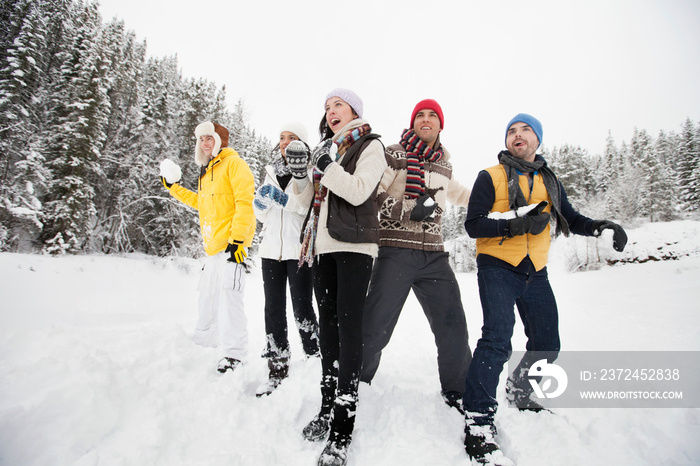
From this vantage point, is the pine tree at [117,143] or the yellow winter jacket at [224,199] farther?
the pine tree at [117,143]

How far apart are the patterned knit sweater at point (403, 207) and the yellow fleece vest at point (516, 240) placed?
44cm

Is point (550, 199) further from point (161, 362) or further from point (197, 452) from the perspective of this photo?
point (161, 362)

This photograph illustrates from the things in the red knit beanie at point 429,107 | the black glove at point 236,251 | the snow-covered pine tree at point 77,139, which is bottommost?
the black glove at point 236,251

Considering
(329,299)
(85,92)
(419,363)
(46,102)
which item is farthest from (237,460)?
(46,102)

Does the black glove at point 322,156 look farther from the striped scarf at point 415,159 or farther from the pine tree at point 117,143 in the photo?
the pine tree at point 117,143

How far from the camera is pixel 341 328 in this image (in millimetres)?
2178

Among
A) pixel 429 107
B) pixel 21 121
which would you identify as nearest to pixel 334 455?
pixel 429 107

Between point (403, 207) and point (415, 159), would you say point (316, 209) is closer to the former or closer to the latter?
point (403, 207)

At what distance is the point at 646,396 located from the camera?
253 cm

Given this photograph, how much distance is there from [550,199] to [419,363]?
2305mm

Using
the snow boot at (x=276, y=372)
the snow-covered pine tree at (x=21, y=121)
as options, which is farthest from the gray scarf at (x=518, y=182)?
the snow-covered pine tree at (x=21, y=121)

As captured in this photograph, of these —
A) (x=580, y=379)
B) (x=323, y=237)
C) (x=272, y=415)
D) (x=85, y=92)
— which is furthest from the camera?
(x=85, y=92)

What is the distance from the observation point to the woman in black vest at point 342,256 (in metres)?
2.09

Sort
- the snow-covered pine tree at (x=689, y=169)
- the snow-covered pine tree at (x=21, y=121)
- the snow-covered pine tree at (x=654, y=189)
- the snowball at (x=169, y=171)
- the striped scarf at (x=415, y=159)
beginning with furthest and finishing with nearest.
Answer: the snow-covered pine tree at (x=654, y=189) < the snow-covered pine tree at (x=689, y=169) < the snow-covered pine tree at (x=21, y=121) < the snowball at (x=169, y=171) < the striped scarf at (x=415, y=159)
